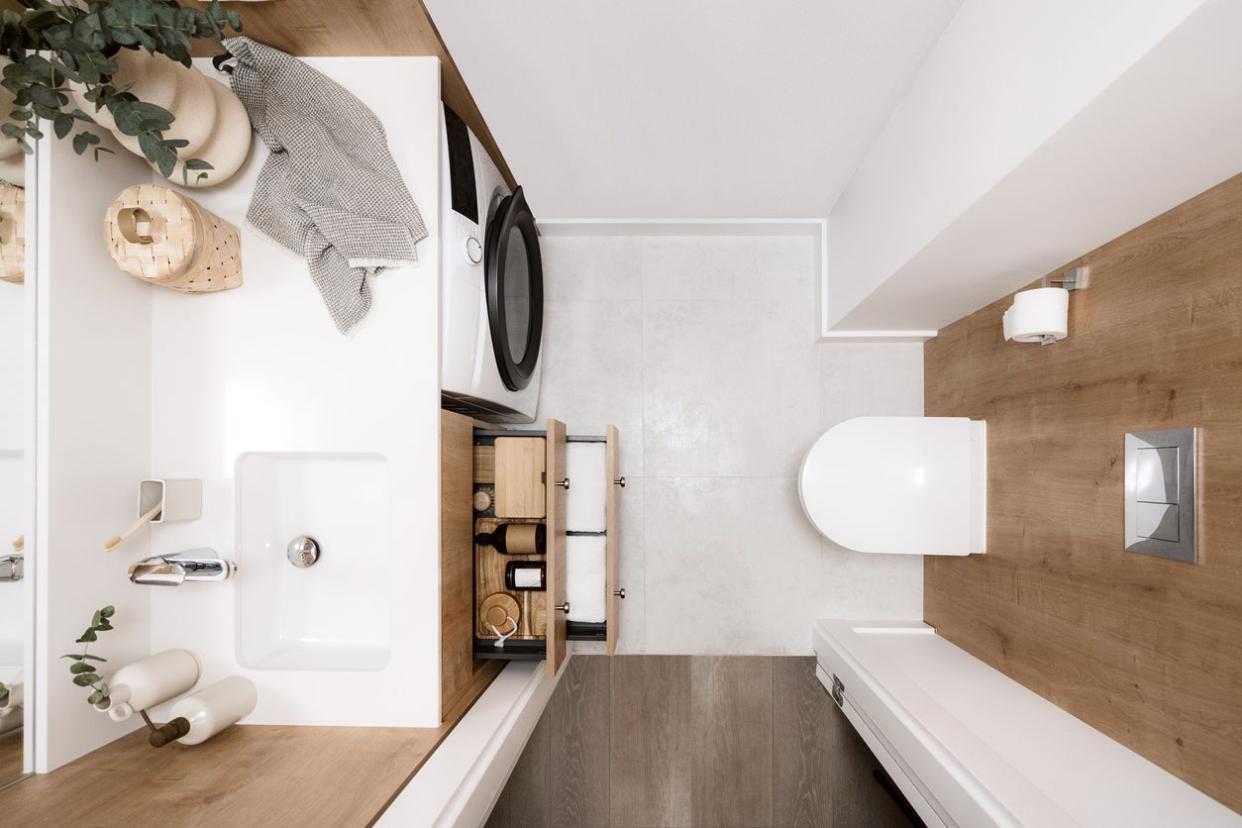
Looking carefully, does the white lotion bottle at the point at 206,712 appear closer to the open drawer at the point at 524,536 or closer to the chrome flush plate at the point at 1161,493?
the open drawer at the point at 524,536

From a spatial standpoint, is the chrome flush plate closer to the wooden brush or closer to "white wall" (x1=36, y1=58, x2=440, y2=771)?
"white wall" (x1=36, y1=58, x2=440, y2=771)

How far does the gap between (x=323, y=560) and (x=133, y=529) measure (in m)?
0.37

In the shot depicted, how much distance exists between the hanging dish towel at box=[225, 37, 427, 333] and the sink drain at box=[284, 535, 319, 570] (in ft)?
1.63

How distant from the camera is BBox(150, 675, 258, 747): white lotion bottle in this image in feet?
4.02

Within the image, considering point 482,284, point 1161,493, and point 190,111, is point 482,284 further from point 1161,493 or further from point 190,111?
point 1161,493

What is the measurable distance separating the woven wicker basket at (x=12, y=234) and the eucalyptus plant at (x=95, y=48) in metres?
0.15

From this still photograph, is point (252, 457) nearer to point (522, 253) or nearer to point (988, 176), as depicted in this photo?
point (522, 253)

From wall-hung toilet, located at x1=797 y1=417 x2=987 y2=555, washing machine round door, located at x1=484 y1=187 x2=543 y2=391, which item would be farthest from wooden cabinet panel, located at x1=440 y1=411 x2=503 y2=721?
wall-hung toilet, located at x1=797 y1=417 x2=987 y2=555

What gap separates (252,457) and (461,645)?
2.15 feet

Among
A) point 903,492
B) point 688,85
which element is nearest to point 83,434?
point 688,85

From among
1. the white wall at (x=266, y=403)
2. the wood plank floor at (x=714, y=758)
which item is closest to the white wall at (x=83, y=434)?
the white wall at (x=266, y=403)

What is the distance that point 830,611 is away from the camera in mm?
2139

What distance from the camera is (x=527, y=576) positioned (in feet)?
5.16

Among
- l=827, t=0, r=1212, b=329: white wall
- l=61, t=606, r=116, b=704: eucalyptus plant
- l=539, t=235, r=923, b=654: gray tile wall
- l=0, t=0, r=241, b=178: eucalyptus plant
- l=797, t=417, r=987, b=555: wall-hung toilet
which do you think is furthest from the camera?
l=539, t=235, r=923, b=654: gray tile wall
